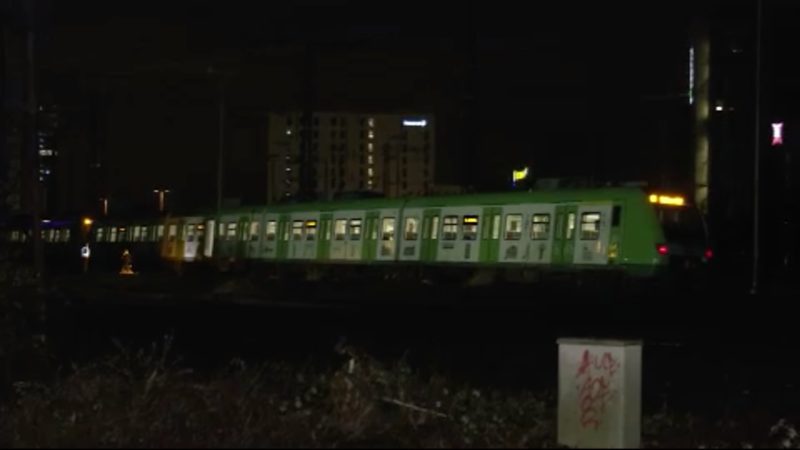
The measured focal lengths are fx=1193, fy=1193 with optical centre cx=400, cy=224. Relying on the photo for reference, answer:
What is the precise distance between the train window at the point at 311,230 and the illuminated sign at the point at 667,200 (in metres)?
13.0

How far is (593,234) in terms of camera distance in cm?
2739

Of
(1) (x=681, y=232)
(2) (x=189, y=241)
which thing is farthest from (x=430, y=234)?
(2) (x=189, y=241)

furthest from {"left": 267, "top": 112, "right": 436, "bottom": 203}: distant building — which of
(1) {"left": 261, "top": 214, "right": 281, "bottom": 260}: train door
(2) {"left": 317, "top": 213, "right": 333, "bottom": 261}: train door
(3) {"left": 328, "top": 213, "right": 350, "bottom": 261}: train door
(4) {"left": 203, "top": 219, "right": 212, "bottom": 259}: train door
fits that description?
(3) {"left": 328, "top": 213, "right": 350, "bottom": 261}: train door

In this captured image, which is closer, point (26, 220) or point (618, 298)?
point (26, 220)

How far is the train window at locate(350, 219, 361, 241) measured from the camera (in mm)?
35375

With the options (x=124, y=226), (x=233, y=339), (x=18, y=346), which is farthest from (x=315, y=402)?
(x=124, y=226)

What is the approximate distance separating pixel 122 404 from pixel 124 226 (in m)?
52.6

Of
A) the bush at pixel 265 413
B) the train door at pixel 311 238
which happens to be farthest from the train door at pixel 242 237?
the bush at pixel 265 413

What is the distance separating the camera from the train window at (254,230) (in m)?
41.8

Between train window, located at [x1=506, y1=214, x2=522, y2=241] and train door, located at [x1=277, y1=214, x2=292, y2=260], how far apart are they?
1127 centimetres

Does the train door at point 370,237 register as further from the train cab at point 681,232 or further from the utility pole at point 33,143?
the utility pole at point 33,143

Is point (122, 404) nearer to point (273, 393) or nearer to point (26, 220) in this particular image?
point (273, 393)

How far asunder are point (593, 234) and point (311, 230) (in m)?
12.8

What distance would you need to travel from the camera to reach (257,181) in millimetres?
97375
